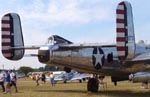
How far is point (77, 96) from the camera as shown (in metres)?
22.6

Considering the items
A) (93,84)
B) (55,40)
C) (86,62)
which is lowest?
(93,84)

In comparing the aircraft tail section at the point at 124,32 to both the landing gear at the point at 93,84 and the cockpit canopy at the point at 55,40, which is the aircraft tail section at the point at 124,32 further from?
the landing gear at the point at 93,84

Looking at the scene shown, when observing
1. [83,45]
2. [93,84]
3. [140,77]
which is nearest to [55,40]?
[83,45]

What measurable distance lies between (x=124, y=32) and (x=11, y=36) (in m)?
9.00

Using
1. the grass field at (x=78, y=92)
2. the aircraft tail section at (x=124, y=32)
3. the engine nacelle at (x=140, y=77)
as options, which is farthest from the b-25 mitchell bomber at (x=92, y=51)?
the grass field at (x=78, y=92)

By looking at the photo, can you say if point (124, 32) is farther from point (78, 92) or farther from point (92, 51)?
point (78, 92)

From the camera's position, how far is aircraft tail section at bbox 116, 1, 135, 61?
18.8 metres

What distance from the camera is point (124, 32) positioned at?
1912 centimetres

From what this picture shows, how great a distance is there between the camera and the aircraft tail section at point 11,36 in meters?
24.0

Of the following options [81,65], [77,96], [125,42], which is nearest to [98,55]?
[81,65]

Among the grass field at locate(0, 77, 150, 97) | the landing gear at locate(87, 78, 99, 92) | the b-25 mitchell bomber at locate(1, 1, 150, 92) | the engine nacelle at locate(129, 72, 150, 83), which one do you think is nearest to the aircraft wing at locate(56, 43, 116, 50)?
the b-25 mitchell bomber at locate(1, 1, 150, 92)

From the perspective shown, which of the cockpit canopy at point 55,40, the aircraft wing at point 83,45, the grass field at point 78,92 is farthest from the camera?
the grass field at point 78,92

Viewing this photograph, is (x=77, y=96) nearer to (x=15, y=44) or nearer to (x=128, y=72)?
(x=128, y=72)

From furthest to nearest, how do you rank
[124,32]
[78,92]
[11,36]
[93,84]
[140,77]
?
[78,92]
[93,84]
[140,77]
[11,36]
[124,32]
